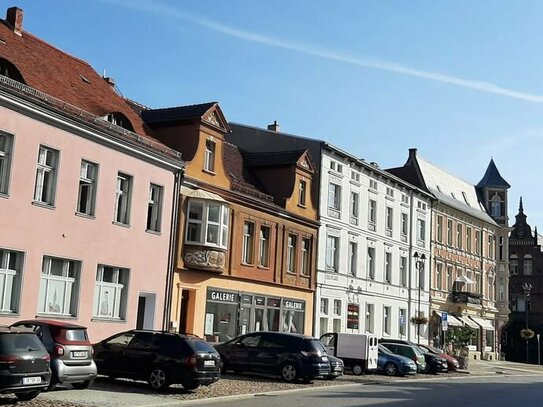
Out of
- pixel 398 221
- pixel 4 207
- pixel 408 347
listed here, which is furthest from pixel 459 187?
pixel 4 207

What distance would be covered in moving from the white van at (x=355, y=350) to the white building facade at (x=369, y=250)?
7864mm

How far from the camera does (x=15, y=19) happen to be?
2750 cm

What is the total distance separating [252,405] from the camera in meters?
17.8

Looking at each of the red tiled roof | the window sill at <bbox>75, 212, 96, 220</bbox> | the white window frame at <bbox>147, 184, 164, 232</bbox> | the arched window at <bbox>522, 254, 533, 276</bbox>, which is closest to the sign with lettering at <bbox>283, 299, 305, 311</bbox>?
the white window frame at <bbox>147, 184, 164, 232</bbox>

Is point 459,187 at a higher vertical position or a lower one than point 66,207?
higher

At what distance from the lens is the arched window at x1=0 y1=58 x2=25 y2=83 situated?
76.6 ft

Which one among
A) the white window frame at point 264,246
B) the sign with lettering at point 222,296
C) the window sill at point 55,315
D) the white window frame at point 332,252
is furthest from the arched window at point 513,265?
the window sill at point 55,315

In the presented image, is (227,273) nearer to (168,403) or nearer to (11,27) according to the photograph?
(11,27)

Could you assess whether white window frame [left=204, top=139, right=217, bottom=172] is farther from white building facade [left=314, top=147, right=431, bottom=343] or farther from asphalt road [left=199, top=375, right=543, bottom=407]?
asphalt road [left=199, top=375, right=543, bottom=407]

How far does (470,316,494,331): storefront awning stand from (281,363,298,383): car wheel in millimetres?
38243

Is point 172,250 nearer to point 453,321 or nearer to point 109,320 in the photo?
point 109,320

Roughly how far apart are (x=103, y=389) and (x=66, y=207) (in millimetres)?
7187

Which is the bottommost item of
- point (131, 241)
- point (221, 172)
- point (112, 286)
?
point (112, 286)

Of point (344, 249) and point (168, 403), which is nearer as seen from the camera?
point (168, 403)
